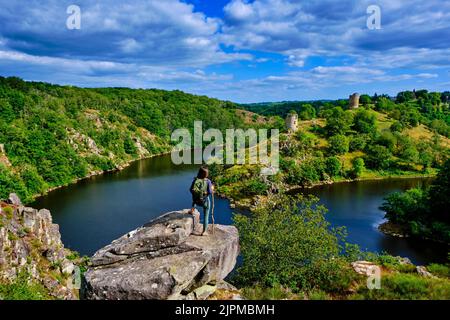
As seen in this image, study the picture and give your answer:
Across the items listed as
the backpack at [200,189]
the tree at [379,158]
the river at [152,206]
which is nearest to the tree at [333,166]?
the river at [152,206]

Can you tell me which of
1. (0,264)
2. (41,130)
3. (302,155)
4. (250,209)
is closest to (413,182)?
(302,155)

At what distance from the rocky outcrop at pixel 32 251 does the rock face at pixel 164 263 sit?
18.2 meters

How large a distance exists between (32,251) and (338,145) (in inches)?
2930

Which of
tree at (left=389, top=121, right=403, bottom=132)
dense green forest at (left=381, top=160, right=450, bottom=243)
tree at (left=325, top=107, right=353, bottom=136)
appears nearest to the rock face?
dense green forest at (left=381, top=160, right=450, bottom=243)

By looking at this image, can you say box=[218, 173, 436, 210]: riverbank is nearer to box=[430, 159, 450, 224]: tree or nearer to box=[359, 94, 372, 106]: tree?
box=[430, 159, 450, 224]: tree

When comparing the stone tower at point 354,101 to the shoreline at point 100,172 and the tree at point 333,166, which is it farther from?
the shoreline at point 100,172

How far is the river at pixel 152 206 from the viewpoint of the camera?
1796 inches

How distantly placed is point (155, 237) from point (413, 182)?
84.3m

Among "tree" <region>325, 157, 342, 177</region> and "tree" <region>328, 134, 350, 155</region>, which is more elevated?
"tree" <region>328, 134, 350, 155</region>

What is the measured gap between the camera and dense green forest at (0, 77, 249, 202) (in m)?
75.8

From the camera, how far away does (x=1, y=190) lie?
58.2 meters

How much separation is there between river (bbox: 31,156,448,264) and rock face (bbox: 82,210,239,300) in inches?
1285
